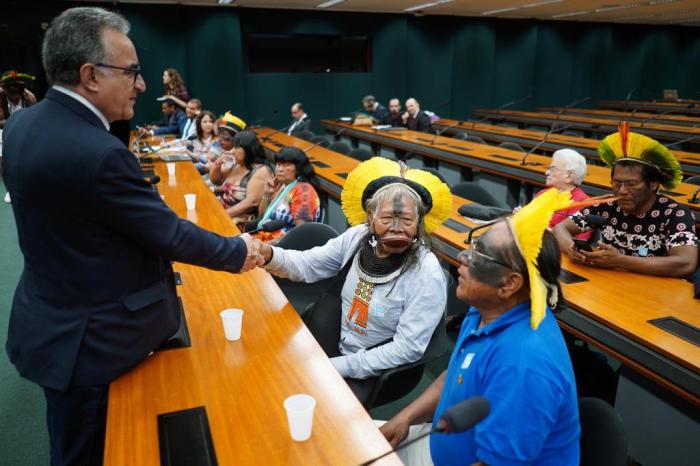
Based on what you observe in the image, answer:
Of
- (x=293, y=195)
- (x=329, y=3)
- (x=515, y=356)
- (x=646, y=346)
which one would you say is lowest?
(x=646, y=346)

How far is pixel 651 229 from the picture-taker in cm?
254

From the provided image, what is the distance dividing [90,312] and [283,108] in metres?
10.6

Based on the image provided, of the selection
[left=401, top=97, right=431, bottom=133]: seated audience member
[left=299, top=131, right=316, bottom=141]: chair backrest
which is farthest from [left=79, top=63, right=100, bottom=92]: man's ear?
[left=401, top=97, right=431, bottom=133]: seated audience member

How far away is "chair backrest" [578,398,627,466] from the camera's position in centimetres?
118

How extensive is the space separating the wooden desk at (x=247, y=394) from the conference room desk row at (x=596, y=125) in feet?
24.6

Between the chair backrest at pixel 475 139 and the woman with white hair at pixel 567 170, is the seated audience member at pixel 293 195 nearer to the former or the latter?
the woman with white hair at pixel 567 170

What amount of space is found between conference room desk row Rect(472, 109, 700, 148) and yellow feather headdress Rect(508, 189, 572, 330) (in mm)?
7508

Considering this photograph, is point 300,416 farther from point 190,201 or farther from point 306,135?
point 306,135

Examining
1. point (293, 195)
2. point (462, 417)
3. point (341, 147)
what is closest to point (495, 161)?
point (341, 147)

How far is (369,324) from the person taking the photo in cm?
199

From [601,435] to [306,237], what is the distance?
1801mm

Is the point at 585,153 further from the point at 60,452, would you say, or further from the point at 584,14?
the point at 584,14

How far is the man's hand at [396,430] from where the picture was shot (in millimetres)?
1651

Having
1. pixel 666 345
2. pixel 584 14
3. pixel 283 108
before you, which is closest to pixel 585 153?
pixel 666 345
